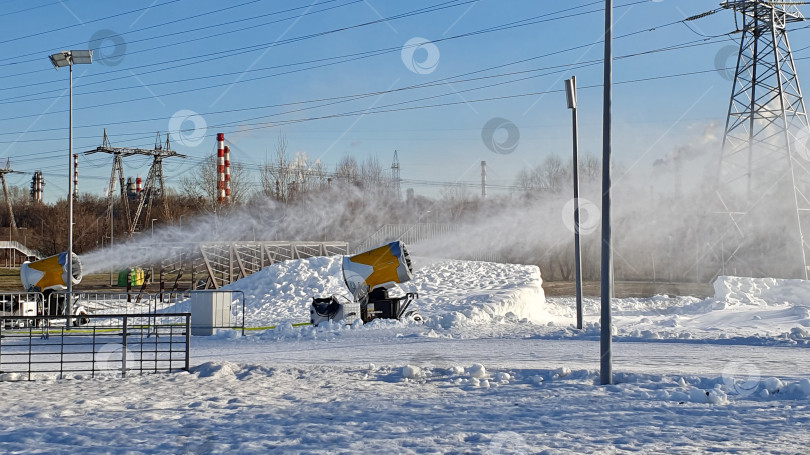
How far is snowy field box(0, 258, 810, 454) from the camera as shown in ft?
26.1

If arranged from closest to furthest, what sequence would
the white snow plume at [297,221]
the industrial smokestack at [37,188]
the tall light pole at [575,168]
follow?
the tall light pole at [575,168] < the white snow plume at [297,221] < the industrial smokestack at [37,188]

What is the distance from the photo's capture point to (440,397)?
1055 cm

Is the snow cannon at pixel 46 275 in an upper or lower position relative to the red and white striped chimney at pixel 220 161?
lower

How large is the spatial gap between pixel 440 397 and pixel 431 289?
71.6 feet

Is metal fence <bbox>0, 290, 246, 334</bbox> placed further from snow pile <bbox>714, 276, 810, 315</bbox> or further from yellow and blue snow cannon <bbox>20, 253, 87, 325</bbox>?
snow pile <bbox>714, 276, 810, 315</bbox>

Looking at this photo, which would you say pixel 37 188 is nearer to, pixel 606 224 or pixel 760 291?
pixel 760 291

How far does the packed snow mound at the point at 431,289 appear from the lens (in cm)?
2567

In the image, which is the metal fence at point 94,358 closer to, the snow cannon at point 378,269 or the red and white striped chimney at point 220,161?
the snow cannon at point 378,269

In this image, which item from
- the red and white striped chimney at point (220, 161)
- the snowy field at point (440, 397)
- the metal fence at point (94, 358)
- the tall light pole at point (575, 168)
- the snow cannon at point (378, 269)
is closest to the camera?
the snowy field at point (440, 397)

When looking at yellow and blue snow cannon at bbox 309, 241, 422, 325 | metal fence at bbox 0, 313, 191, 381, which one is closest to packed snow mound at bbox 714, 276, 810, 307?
yellow and blue snow cannon at bbox 309, 241, 422, 325

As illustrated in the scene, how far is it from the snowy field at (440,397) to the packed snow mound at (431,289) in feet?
17.7

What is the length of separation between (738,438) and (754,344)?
9.94m

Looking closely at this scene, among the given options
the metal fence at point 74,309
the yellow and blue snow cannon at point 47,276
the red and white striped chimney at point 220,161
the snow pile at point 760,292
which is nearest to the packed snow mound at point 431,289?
the metal fence at point 74,309

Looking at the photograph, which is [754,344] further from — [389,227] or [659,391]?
[389,227]
